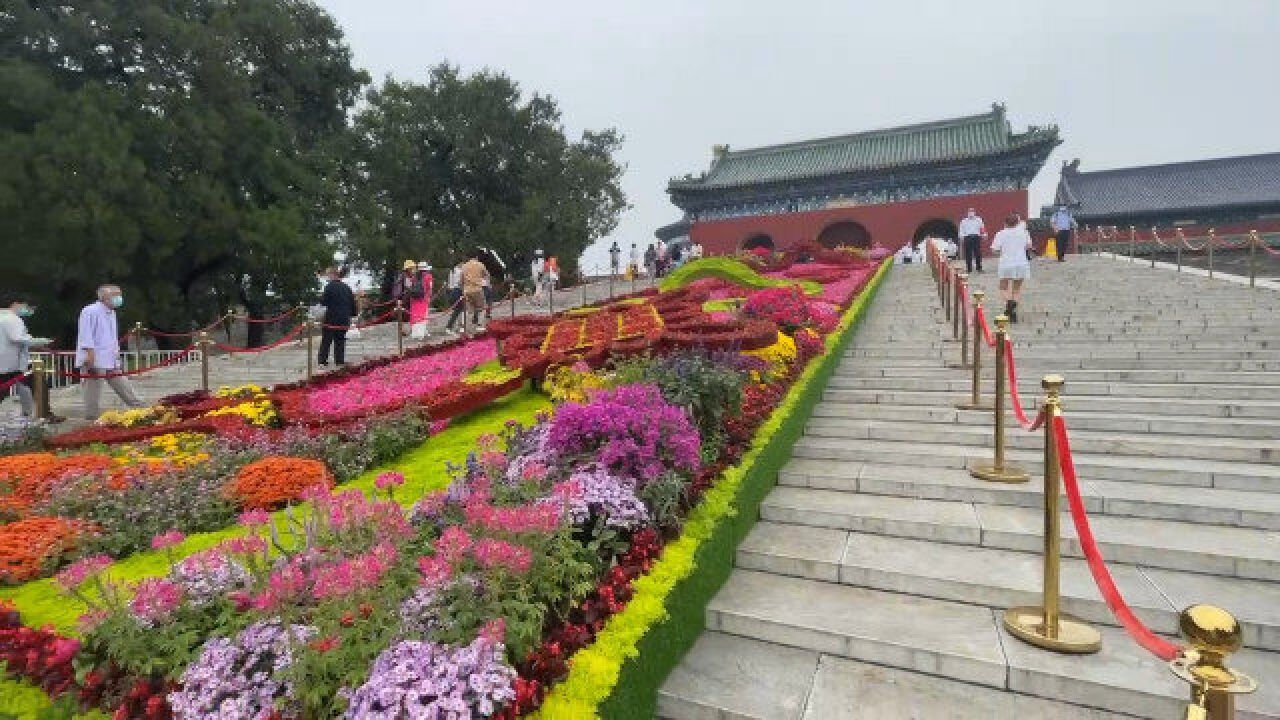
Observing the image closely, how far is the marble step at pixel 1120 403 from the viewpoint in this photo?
6.08 meters

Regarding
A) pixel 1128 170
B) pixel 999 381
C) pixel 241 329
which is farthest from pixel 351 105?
pixel 1128 170

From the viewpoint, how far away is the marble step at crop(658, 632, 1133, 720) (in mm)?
3104

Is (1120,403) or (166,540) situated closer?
(166,540)

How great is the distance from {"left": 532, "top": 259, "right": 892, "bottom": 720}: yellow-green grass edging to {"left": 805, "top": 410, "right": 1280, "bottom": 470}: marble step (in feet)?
4.74

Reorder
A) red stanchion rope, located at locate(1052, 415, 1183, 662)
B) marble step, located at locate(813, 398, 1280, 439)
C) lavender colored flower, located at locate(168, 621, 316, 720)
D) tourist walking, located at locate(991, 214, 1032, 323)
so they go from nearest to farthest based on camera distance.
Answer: red stanchion rope, located at locate(1052, 415, 1183, 662) < lavender colored flower, located at locate(168, 621, 316, 720) < marble step, located at locate(813, 398, 1280, 439) < tourist walking, located at locate(991, 214, 1032, 323)

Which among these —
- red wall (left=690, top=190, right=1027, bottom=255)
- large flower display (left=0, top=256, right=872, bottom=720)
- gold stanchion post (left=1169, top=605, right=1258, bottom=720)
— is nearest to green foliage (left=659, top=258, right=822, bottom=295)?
large flower display (left=0, top=256, right=872, bottom=720)

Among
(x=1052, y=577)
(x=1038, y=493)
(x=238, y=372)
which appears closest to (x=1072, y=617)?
(x=1052, y=577)

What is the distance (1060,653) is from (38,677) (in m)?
4.63

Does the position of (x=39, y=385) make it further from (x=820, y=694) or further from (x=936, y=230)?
(x=936, y=230)

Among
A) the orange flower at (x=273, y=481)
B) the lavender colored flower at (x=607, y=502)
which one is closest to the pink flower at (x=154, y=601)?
the lavender colored flower at (x=607, y=502)

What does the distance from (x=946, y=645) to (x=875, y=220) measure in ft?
98.9

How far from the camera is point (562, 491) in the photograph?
337cm

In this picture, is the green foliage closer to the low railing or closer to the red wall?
the low railing

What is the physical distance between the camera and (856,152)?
35844 millimetres
